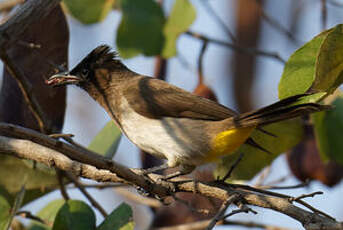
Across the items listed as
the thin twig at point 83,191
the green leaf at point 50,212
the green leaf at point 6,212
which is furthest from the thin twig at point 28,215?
the thin twig at point 83,191

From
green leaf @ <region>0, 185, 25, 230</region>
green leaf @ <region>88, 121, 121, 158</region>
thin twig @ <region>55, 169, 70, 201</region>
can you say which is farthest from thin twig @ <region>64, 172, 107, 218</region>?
green leaf @ <region>0, 185, 25, 230</region>

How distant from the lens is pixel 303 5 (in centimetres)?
642

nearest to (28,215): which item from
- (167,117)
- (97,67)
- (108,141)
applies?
(108,141)

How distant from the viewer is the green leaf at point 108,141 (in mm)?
2695

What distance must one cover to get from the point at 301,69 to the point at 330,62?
154mm

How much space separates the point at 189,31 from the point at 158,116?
76 cm

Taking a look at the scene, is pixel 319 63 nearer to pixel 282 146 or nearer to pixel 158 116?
pixel 282 146

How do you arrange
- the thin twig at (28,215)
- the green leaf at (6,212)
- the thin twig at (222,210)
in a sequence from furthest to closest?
the thin twig at (28,215)
the green leaf at (6,212)
the thin twig at (222,210)

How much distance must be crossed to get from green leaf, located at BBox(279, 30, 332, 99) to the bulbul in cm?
33

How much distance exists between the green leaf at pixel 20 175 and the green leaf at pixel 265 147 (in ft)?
2.82

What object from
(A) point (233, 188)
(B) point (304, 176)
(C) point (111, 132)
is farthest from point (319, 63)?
(B) point (304, 176)

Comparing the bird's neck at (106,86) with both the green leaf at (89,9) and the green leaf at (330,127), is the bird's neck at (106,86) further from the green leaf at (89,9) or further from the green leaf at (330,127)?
the green leaf at (330,127)

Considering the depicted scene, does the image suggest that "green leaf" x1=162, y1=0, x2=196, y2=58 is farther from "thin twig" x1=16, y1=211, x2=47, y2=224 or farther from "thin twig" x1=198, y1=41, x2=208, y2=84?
"thin twig" x1=16, y1=211, x2=47, y2=224

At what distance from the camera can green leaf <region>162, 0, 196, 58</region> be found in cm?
326
